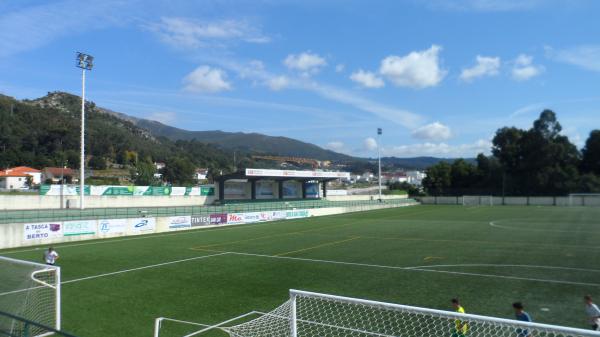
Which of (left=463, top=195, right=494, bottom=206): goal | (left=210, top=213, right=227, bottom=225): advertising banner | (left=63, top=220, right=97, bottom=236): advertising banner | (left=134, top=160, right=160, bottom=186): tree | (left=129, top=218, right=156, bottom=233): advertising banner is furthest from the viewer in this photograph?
(left=134, top=160, right=160, bottom=186): tree

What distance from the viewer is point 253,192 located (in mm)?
70500

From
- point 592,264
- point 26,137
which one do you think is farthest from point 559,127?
point 26,137

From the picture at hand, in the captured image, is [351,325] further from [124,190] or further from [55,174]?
[55,174]

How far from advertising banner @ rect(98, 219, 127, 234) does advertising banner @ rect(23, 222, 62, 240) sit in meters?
3.27

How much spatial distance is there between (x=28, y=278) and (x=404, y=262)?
1572cm

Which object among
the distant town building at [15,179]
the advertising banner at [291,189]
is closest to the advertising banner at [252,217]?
the advertising banner at [291,189]

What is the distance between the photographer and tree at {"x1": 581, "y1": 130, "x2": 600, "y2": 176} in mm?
98944

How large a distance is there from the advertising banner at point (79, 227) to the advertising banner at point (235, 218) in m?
14.6

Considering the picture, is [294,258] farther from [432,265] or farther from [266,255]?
[432,265]

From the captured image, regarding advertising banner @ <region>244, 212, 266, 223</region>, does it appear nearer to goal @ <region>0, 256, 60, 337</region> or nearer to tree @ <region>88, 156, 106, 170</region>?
goal @ <region>0, 256, 60, 337</region>

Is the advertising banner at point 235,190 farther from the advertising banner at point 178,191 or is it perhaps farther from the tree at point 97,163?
the tree at point 97,163

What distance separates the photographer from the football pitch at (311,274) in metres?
13.9

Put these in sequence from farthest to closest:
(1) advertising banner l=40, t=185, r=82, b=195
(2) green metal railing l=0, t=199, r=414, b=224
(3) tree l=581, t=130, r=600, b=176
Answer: (3) tree l=581, t=130, r=600, b=176 → (1) advertising banner l=40, t=185, r=82, b=195 → (2) green metal railing l=0, t=199, r=414, b=224

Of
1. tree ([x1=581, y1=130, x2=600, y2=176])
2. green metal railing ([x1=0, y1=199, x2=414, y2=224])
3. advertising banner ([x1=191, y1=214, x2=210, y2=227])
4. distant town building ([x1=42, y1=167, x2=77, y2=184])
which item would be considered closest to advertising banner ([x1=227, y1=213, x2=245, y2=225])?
green metal railing ([x1=0, y1=199, x2=414, y2=224])
